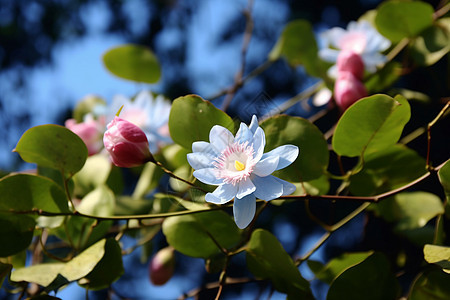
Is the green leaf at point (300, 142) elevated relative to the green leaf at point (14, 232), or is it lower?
elevated

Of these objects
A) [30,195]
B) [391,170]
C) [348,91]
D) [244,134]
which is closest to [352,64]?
[348,91]

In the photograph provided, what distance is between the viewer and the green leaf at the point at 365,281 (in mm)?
346

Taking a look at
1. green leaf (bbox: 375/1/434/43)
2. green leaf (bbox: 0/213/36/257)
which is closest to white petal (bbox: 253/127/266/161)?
green leaf (bbox: 0/213/36/257)

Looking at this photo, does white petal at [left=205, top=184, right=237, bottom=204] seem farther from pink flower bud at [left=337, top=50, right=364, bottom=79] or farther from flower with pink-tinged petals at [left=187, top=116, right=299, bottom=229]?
pink flower bud at [left=337, top=50, right=364, bottom=79]

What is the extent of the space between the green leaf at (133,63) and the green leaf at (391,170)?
0.38m

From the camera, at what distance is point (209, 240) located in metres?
0.40

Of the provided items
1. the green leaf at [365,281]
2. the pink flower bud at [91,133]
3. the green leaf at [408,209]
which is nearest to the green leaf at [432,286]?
the green leaf at [365,281]

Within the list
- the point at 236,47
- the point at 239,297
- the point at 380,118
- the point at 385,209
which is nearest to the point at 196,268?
the point at 239,297

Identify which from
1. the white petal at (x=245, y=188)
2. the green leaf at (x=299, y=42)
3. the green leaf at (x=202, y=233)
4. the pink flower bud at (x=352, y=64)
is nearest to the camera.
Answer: the white petal at (x=245, y=188)

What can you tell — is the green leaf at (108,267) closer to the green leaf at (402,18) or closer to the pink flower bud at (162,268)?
the pink flower bud at (162,268)

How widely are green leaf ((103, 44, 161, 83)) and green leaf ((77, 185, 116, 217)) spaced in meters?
0.26

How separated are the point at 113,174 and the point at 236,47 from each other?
1.24 m

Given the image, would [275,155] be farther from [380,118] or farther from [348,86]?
[348,86]

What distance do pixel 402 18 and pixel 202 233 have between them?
1.18ft
